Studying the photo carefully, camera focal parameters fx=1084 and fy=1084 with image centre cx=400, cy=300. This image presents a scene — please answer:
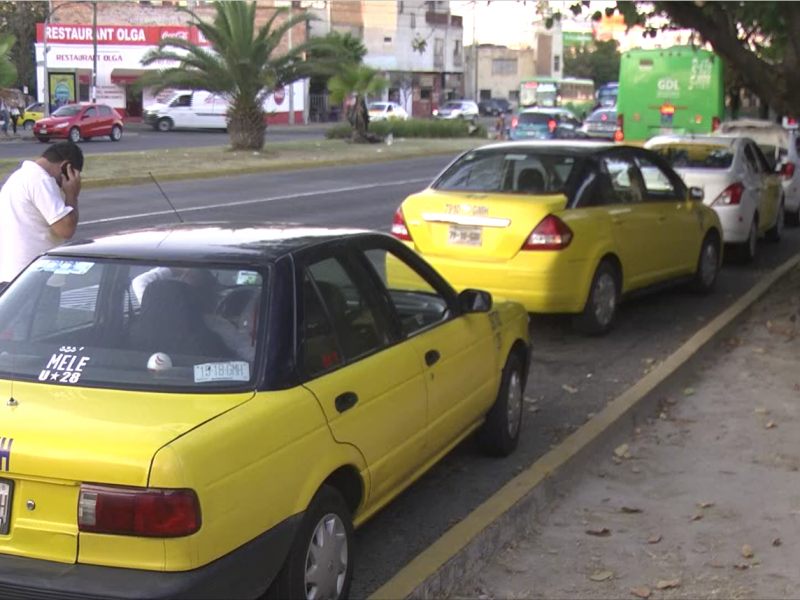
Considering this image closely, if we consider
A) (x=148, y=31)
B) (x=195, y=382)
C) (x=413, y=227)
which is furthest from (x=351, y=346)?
(x=148, y=31)

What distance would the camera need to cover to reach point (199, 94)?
52.5 metres

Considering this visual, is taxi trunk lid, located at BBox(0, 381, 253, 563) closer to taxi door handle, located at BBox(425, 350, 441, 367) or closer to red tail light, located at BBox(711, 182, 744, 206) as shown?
taxi door handle, located at BBox(425, 350, 441, 367)

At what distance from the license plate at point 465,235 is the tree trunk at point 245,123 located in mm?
25271

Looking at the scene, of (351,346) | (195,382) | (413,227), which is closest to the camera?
(195,382)

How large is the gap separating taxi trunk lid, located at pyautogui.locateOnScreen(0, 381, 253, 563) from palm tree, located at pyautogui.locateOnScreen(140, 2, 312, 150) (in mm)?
28601

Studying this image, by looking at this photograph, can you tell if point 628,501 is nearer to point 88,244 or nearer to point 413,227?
point 88,244

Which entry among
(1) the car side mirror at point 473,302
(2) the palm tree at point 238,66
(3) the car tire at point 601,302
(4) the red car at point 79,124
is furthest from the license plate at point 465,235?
(4) the red car at point 79,124

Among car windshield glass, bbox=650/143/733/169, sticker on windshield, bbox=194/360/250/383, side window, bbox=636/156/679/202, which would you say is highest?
car windshield glass, bbox=650/143/733/169

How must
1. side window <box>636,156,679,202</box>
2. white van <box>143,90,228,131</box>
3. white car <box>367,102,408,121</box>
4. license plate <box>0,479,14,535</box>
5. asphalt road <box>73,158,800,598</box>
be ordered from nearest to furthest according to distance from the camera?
license plate <box>0,479,14,535</box>
asphalt road <box>73,158,800,598</box>
side window <box>636,156,679,202</box>
white van <box>143,90,228,131</box>
white car <box>367,102,408,121</box>

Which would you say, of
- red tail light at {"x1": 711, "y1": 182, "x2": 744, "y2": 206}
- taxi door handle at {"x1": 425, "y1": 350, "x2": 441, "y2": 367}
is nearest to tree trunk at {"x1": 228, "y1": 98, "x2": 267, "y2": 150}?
red tail light at {"x1": 711, "y1": 182, "x2": 744, "y2": 206}

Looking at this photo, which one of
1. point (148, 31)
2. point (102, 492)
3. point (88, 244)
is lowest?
point (102, 492)

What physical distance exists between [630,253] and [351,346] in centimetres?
574

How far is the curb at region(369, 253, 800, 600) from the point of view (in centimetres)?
455

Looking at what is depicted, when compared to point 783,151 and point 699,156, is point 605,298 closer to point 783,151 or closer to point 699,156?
point 699,156
